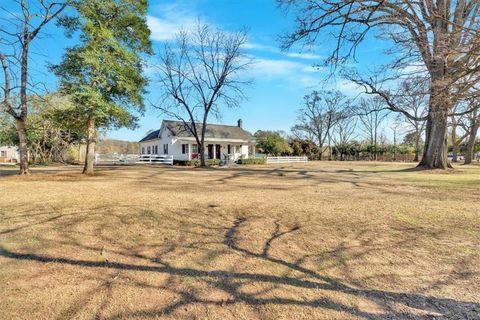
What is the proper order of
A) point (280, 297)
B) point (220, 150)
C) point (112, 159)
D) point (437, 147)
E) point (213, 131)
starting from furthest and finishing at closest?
1. point (213, 131)
2. point (220, 150)
3. point (112, 159)
4. point (437, 147)
5. point (280, 297)

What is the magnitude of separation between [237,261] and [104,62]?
11614 mm

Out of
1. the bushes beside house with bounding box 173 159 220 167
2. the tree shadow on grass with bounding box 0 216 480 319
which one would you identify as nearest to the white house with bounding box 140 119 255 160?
the bushes beside house with bounding box 173 159 220 167

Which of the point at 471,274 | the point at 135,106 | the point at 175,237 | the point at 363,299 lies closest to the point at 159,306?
the point at 175,237

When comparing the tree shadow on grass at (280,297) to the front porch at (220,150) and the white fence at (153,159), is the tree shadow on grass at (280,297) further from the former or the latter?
the front porch at (220,150)

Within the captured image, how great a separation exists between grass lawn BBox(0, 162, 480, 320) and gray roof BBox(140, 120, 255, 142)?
26.3 m

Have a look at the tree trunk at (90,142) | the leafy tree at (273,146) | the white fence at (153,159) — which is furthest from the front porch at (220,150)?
the tree trunk at (90,142)

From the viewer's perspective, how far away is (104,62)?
12211 millimetres

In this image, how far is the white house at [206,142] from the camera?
32.0 m

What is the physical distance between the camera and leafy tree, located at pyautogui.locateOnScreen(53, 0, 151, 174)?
11.9 m

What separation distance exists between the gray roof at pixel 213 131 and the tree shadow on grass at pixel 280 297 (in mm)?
27915

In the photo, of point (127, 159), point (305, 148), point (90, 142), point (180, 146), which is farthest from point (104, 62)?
point (305, 148)

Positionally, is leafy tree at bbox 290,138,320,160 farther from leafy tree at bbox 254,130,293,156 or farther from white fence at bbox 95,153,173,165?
white fence at bbox 95,153,173,165

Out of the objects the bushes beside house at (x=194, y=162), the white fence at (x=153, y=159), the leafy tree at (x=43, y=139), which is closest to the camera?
the leafy tree at (x=43, y=139)

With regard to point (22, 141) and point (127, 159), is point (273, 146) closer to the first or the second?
point (127, 159)
